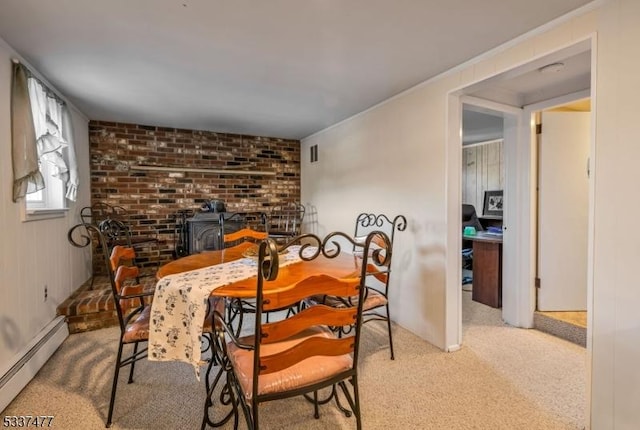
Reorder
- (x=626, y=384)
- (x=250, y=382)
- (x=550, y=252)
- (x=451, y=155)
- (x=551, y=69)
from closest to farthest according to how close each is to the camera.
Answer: (x=250, y=382), (x=626, y=384), (x=551, y=69), (x=451, y=155), (x=550, y=252)

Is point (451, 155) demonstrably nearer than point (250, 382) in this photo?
No

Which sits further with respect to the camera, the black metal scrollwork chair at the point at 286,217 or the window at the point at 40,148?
the black metal scrollwork chair at the point at 286,217

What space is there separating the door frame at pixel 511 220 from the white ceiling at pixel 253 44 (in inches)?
22.0

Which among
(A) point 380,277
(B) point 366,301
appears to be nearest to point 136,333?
(B) point 366,301

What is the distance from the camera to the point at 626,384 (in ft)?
4.79

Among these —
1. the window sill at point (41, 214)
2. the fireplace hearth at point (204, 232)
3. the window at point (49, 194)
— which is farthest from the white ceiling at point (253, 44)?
the fireplace hearth at point (204, 232)

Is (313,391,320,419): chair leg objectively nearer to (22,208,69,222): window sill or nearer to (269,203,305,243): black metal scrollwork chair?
(22,208,69,222): window sill

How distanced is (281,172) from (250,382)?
3929 millimetres

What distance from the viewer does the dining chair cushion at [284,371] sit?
1.22 m

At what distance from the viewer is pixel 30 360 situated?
204 centimetres

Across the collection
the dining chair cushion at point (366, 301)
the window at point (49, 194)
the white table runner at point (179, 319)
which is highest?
the window at point (49, 194)

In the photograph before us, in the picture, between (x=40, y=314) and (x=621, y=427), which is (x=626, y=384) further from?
(x=40, y=314)

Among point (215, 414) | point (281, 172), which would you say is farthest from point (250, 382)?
point (281, 172)

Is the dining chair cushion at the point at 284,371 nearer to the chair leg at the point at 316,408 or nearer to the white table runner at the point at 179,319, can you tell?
the white table runner at the point at 179,319
